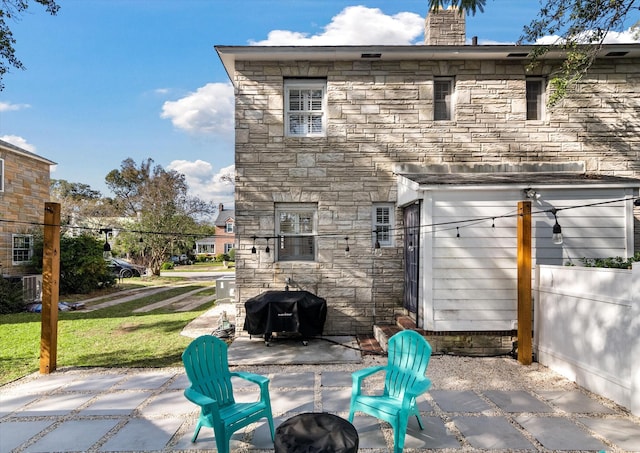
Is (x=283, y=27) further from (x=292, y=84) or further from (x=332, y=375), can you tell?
(x=332, y=375)

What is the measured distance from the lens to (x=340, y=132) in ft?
26.2

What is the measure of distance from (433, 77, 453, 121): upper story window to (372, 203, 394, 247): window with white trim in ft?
8.01

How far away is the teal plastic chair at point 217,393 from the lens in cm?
315

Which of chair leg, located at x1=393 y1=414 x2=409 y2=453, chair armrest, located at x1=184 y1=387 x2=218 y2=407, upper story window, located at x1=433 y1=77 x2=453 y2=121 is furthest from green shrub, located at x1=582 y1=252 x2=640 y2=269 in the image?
chair armrest, located at x1=184 y1=387 x2=218 y2=407

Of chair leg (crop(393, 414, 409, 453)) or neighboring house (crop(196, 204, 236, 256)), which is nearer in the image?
chair leg (crop(393, 414, 409, 453))

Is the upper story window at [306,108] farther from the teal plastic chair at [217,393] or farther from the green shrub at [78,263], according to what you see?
the green shrub at [78,263]

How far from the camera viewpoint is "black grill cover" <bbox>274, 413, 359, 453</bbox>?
2451mm

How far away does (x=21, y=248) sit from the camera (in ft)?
47.1

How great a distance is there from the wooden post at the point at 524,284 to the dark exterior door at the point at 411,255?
177 cm

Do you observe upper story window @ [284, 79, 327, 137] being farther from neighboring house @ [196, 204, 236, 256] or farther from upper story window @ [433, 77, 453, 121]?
neighboring house @ [196, 204, 236, 256]

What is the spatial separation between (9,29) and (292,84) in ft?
18.4

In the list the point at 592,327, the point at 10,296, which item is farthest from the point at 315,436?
the point at 10,296

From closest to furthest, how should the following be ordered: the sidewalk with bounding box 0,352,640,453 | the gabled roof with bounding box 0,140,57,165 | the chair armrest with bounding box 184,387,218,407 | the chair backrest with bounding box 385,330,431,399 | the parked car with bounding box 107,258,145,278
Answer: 1. the chair armrest with bounding box 184,387,218,407
2. the sidewalk with bounding box 0,352,640,453
3. the chair backrest with bounding box 385,330,431,399
4. the gabled roof with bounding box 0,140,57,165
5. the parked car with bounding box 107,258,145,278

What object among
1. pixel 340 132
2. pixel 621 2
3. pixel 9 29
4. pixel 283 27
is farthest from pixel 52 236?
pixel 621 2
